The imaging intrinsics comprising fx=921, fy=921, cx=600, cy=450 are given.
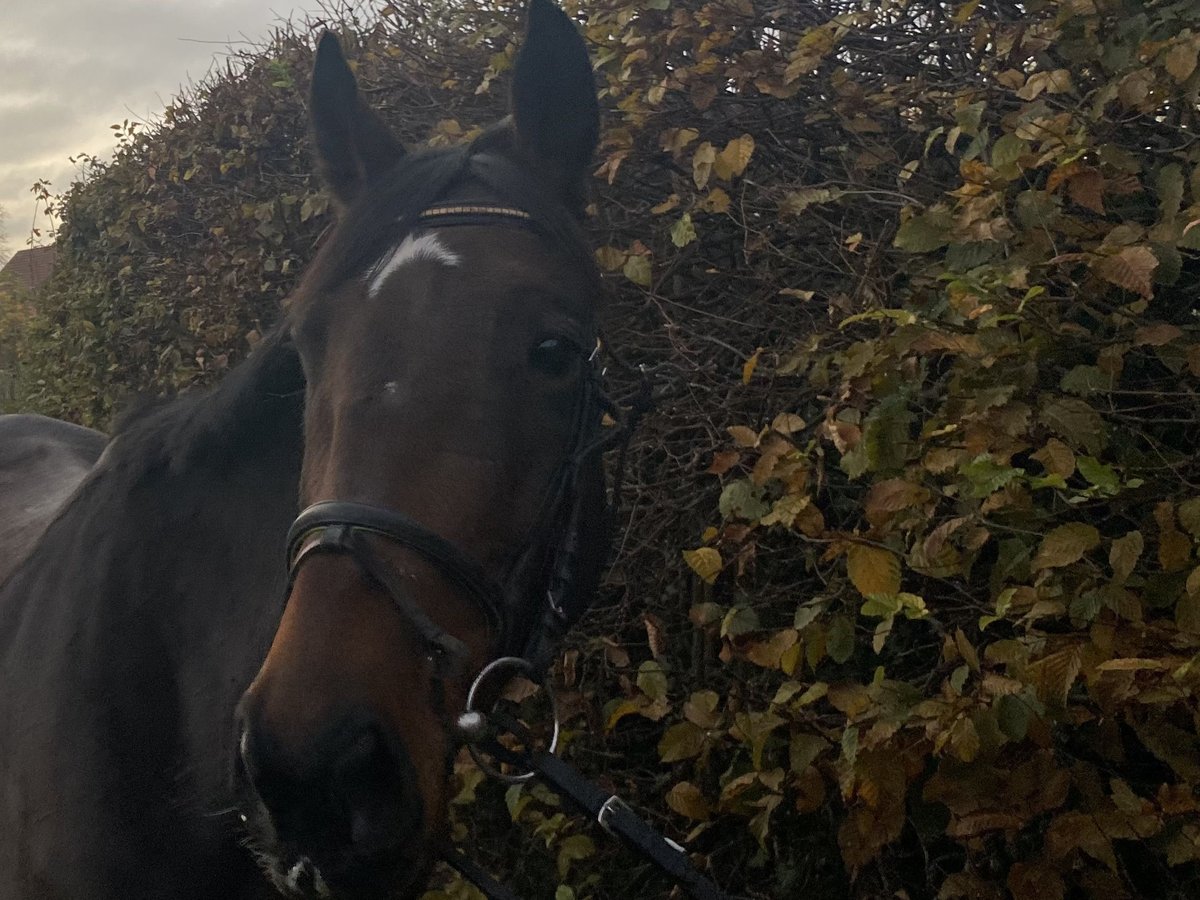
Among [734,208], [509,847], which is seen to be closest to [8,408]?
[509,847]

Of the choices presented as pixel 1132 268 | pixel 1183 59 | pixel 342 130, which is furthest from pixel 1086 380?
pixel 342 130

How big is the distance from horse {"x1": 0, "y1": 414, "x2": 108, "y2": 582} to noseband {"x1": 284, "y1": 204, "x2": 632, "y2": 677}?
1.45 meters

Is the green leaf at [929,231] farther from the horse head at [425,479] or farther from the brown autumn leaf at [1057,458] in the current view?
the horse head at [425,479]

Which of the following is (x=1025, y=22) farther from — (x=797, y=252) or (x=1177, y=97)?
(x=797, y=252)

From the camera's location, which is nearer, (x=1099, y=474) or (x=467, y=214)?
(x=1099, y=474)

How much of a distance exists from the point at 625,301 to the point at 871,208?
2.77ft

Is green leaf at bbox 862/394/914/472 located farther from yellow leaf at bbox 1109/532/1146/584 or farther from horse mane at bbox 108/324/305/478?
horse mane at bbox 108/324/305/478

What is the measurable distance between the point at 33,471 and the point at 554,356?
2.51 m

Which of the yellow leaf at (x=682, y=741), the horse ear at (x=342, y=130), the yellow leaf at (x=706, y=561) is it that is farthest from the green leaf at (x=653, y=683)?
the horse ear at (x=342, y=130)

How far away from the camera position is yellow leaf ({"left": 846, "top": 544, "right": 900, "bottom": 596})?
1.70 metres

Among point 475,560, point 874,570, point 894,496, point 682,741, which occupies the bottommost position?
point 682,741

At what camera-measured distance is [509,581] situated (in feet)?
5.12

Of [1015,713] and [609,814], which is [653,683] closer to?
[609,814]

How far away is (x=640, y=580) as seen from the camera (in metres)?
2.95
